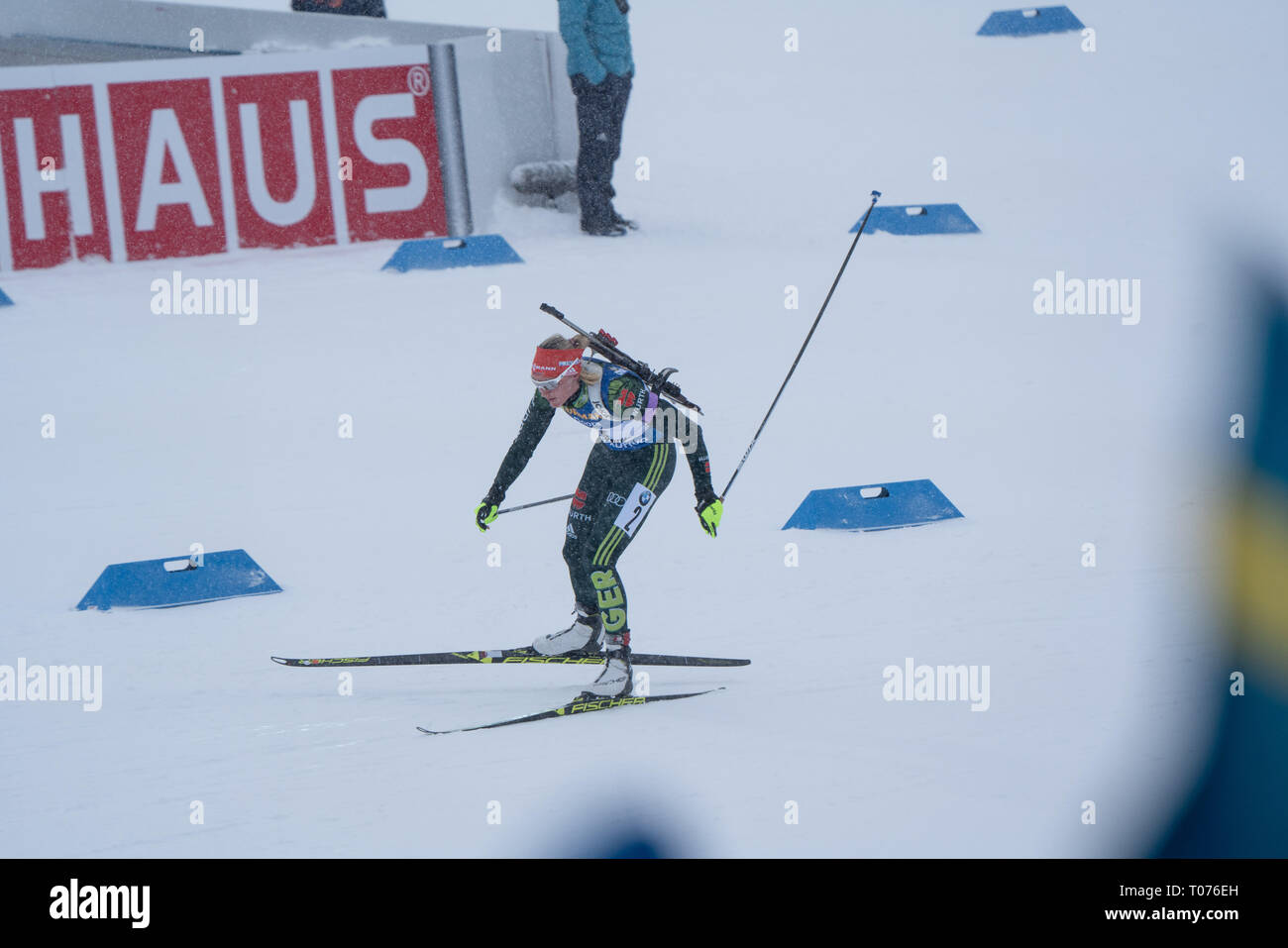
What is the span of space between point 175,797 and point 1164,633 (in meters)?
3.55

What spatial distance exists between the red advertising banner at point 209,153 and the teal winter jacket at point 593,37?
48.4 inches

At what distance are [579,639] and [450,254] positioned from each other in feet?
19.5

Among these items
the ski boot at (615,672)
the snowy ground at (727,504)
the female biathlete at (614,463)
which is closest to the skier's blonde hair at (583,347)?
the female biathlete at (614,463)

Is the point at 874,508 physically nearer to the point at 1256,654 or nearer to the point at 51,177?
the point at 1256,654

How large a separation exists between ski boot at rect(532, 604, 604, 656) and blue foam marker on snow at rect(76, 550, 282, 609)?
65.1 inches

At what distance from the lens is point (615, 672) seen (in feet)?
15.8

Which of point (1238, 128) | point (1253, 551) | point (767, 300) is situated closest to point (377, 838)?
point (1253, 551)

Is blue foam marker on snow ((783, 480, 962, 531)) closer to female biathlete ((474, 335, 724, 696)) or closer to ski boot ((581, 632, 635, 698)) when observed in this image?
female biathlete ((474, 335, 724, 696))

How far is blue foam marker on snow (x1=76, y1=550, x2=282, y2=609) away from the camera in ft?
19.8

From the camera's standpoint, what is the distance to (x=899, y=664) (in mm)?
4938

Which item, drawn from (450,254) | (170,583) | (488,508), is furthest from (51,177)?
(488,508)

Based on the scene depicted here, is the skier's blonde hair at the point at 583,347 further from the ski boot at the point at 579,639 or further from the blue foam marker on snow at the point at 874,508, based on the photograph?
the blue foam marker on snow at the point at 874,508

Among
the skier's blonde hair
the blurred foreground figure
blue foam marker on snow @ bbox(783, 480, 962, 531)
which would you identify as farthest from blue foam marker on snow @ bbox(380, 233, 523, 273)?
the blurred foreground figure
